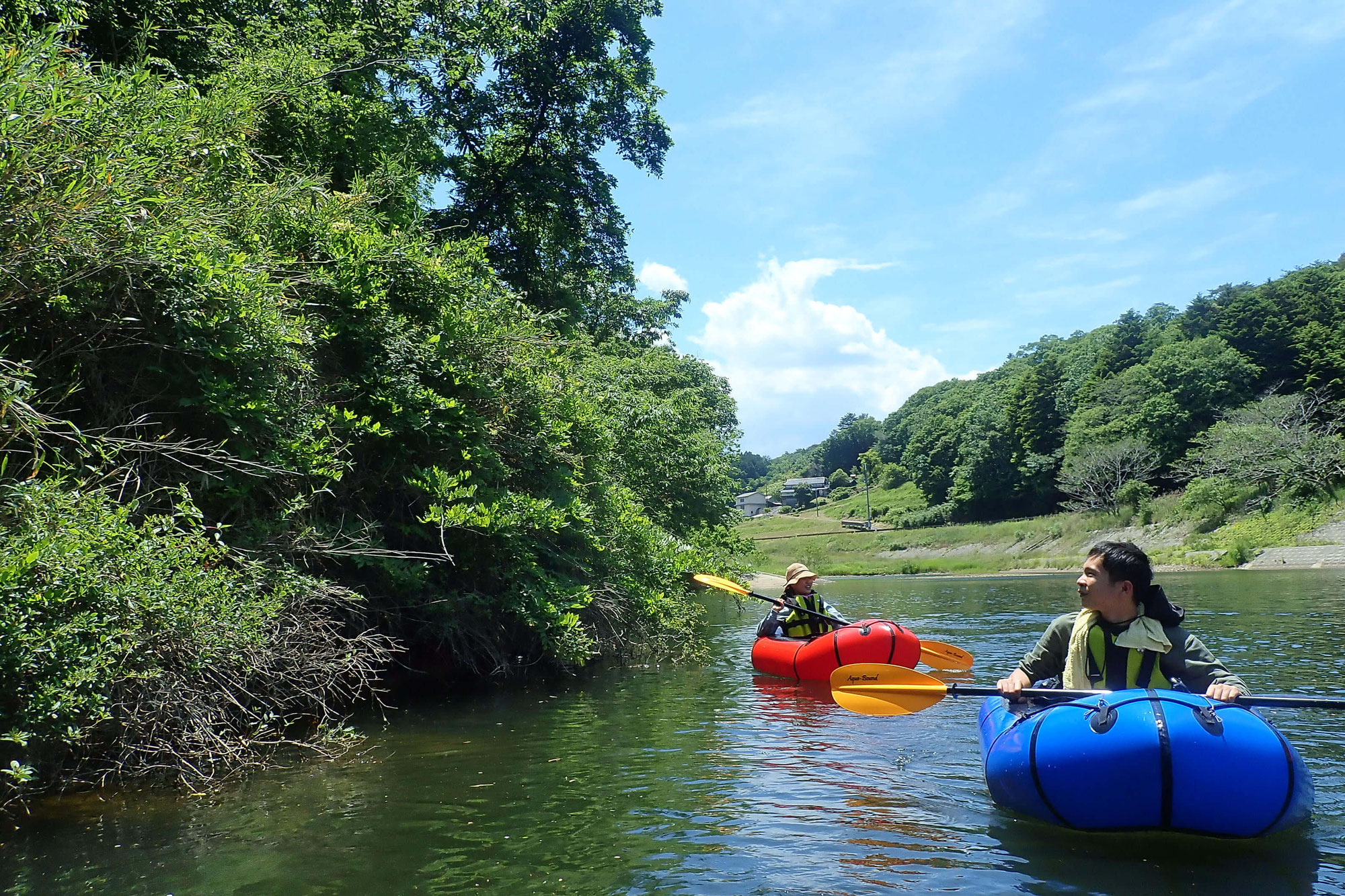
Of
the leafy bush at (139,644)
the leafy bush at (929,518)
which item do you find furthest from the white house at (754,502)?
the leafy bush at (139,644)

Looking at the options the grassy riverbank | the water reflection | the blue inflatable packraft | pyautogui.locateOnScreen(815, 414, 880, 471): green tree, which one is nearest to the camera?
the water reflection

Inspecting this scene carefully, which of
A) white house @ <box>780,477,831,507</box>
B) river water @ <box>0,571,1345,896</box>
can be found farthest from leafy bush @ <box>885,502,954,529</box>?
river water @ <box>0,571,1345,896</box>

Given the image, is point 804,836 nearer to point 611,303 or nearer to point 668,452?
point 668,452

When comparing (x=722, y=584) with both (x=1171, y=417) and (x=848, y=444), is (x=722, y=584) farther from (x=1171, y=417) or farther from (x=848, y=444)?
(x=848, y=444)

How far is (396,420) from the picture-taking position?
850cm

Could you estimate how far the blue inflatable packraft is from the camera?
4.04 metres

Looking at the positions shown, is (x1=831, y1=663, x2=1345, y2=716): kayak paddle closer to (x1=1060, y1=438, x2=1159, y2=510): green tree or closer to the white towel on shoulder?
the white towel on shoulder

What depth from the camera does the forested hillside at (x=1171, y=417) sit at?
4131 cm

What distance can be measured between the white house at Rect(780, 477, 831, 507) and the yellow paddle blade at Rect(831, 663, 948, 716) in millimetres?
108087

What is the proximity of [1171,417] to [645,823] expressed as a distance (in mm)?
57032

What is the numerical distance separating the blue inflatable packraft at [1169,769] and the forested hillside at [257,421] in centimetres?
520

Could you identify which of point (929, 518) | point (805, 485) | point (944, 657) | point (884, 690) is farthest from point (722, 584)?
point (805, 485)

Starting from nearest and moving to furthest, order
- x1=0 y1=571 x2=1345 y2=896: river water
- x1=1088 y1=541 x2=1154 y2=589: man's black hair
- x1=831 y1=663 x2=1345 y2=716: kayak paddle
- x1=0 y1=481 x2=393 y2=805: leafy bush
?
1. x1=0 y1=571 x2=1345 y2=896: river water
2. x1=0 y1=481 x2=393 y2=805: leafy bush
3. x1=1088 y1=541 x2=1154 y2=589: man's black hair
4. x1=831 y1=663 x2=1345 y2=716: kayak paddle

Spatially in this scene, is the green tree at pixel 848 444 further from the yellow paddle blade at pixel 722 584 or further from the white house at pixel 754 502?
the yellow paddle blade at pixel 722 584
